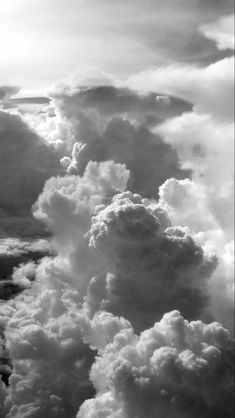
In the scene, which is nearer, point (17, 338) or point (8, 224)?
point (17, 338)

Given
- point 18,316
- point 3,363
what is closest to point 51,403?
point 18,316

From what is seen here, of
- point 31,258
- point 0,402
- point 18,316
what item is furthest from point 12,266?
point 0,402

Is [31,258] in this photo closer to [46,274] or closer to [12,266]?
[12,266]

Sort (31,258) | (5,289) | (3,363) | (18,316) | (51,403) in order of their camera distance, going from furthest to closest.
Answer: (31,258), (5,289), (3,363), (18,316), (51,403)

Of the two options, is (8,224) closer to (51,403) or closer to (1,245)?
(1,245)

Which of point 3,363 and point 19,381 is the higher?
point 3,363

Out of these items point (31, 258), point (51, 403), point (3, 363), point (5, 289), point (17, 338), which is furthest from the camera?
point (31, 258)

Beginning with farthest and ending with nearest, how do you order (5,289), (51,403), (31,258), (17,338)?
(31,258)
(5,289)
(17,338)
(51,403)

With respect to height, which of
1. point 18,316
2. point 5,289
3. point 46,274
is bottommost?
point 18,316

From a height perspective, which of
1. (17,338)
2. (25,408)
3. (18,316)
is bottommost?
(25,408)
